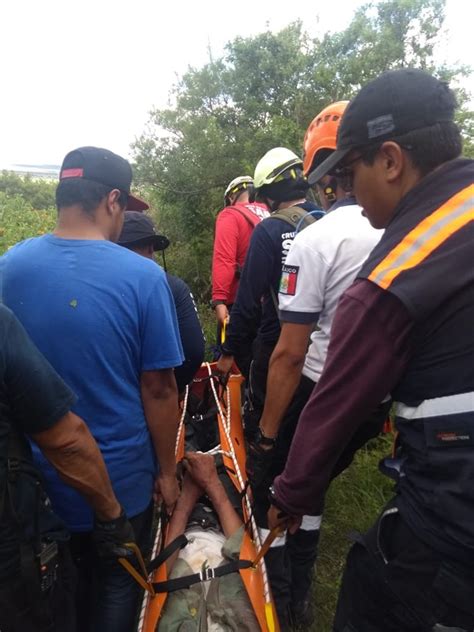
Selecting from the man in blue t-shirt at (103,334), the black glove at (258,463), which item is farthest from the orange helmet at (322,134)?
the black glove at (258,463)

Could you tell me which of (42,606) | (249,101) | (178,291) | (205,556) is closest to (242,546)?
(205,556)

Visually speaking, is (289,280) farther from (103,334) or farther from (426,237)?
(426,237)

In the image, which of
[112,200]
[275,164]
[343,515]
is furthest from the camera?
[343,515]

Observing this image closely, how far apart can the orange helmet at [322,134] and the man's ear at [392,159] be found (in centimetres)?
97

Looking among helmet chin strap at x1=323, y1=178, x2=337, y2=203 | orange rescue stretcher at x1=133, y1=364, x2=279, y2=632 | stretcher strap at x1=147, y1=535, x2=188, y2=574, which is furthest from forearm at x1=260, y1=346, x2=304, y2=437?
helmet chin strap at x1=323, y1=178, x2=337, y2=203

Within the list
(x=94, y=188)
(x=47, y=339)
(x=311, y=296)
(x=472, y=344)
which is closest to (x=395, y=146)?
(x=472, y=344)

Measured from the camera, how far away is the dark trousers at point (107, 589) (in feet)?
6.38

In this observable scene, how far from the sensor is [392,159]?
1.22m

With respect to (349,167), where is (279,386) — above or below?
below

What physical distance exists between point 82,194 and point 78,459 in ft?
3.15

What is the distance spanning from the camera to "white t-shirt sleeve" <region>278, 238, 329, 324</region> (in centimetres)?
200

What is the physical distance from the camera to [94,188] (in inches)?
70.2

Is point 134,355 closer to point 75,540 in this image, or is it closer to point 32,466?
point 32,466

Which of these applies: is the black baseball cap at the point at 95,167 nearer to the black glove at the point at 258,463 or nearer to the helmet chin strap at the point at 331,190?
the helmet chin strap at the point at 331,190
